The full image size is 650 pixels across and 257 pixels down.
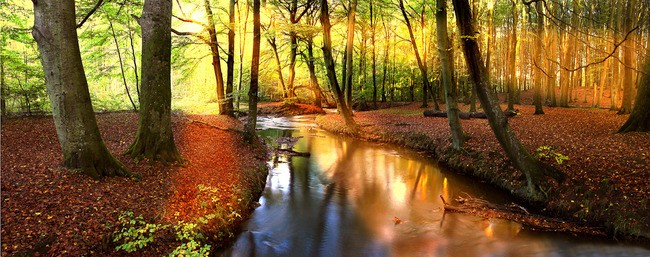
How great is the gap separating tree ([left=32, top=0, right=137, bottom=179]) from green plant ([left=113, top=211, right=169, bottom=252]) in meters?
1.50

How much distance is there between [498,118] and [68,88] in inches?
375

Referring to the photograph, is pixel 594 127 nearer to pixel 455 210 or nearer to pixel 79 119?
pixel 455 210

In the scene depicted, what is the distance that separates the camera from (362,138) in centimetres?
2020

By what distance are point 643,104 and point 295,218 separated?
38.3 feet

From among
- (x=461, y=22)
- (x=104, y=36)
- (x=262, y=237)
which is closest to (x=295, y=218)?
(x=262, y=237)

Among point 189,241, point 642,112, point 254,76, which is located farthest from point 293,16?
point 189,241

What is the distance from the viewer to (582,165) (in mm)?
8922

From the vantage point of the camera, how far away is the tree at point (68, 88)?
593 centimetres

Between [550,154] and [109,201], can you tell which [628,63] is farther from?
[109,201]

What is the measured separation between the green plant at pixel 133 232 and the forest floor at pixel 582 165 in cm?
850

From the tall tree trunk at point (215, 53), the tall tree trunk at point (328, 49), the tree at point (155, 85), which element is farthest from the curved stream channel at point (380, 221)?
the tall tree trunk at point (215, 53)

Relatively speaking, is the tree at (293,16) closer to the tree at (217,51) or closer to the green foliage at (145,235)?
the tree at (217,51)

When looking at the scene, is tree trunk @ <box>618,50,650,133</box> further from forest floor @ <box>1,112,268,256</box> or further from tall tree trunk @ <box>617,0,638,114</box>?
forest floor @ <box>1,112,268,256</box>

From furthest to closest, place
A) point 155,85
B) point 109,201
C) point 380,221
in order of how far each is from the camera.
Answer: point 380,221 < point 155,85 < point 109,201
